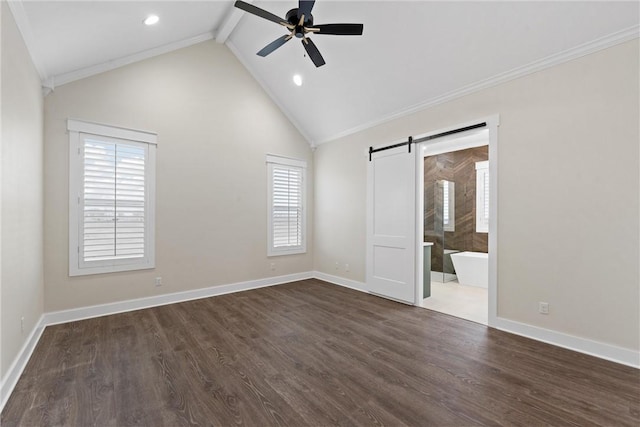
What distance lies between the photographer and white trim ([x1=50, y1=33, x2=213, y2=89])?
11.6ft

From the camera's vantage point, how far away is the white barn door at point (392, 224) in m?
4.29

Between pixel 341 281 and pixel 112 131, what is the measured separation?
436 centimetres

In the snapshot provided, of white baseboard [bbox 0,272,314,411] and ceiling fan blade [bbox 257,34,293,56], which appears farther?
ceiling fan blade [bbox 257,34,293,56]

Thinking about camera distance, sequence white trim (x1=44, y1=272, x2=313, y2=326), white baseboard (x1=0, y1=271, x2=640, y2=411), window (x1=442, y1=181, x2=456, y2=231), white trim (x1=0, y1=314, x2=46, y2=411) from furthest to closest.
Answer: window (x1=442, y1=181, x2=456, y2=231), white trim (x1=44, y1=272, x2=313, y2=326), white baseboard (x1=0, y1=271, x2=640, y2=411), white trim (x1=0, y1=314, x2=46, y2=411)

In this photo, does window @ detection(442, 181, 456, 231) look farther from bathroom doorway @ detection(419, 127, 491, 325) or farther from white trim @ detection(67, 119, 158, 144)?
white trim @ detection(67, 119, 158, 144)

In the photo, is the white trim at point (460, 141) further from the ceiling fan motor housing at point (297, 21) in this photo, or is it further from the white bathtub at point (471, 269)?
the ceiling fan motor housing at point (297, 21)

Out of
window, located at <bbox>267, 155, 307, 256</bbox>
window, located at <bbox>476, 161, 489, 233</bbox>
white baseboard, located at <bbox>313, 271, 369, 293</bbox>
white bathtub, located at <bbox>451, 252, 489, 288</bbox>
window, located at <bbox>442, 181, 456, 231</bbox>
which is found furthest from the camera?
window, located at <bbox>442, 181, 456, 231</bbox>

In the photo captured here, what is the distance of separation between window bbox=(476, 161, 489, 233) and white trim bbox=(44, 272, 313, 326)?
4.33 metres

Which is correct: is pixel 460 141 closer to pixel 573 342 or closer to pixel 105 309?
pixel 573 342

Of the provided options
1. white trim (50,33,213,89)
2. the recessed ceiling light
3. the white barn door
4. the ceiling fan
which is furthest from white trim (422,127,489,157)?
white trim (50,33,213,89)

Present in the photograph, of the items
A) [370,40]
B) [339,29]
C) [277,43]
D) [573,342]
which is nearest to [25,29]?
[277,43]

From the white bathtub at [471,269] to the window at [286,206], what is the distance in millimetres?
3157

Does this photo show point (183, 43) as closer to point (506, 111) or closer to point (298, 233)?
point (298, 233)

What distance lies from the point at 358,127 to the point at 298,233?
241cm
